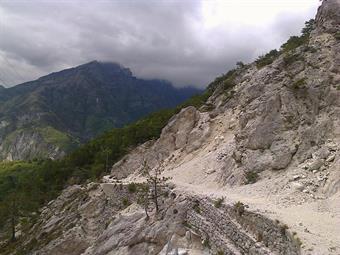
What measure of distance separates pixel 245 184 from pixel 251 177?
3.03 feet

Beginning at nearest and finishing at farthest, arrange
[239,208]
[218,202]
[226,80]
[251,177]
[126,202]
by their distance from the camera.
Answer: [239,208] < [218,202] < [251,177] < [126,202] < [226,80]

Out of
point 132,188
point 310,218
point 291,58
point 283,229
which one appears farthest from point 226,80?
point 283,229

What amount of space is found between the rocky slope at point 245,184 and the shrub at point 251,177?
0.46ft

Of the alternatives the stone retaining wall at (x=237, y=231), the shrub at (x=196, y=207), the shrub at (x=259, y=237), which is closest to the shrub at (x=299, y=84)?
the stone retaining wall at (x=237, y=231)

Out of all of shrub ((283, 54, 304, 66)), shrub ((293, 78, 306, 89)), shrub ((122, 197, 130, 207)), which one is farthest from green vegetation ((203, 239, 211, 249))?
shrub ((283, 54, 304, 66))

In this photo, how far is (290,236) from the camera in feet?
75.7

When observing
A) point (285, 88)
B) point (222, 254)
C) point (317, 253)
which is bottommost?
point (222, 254)

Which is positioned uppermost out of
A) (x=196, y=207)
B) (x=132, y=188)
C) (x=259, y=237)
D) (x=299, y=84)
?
(x=299, y=84)

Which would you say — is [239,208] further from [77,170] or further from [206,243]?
[77,170]

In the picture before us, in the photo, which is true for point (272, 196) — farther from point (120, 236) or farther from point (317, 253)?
point (120, 236)

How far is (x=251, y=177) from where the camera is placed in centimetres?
3991

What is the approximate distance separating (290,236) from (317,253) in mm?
2457

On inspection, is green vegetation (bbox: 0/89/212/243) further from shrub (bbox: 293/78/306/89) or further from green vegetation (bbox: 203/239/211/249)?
green vegetation (bbox: 203/239/211/249)

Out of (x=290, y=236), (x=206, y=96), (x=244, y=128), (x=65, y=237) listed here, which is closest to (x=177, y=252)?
(x=290, y=236)
